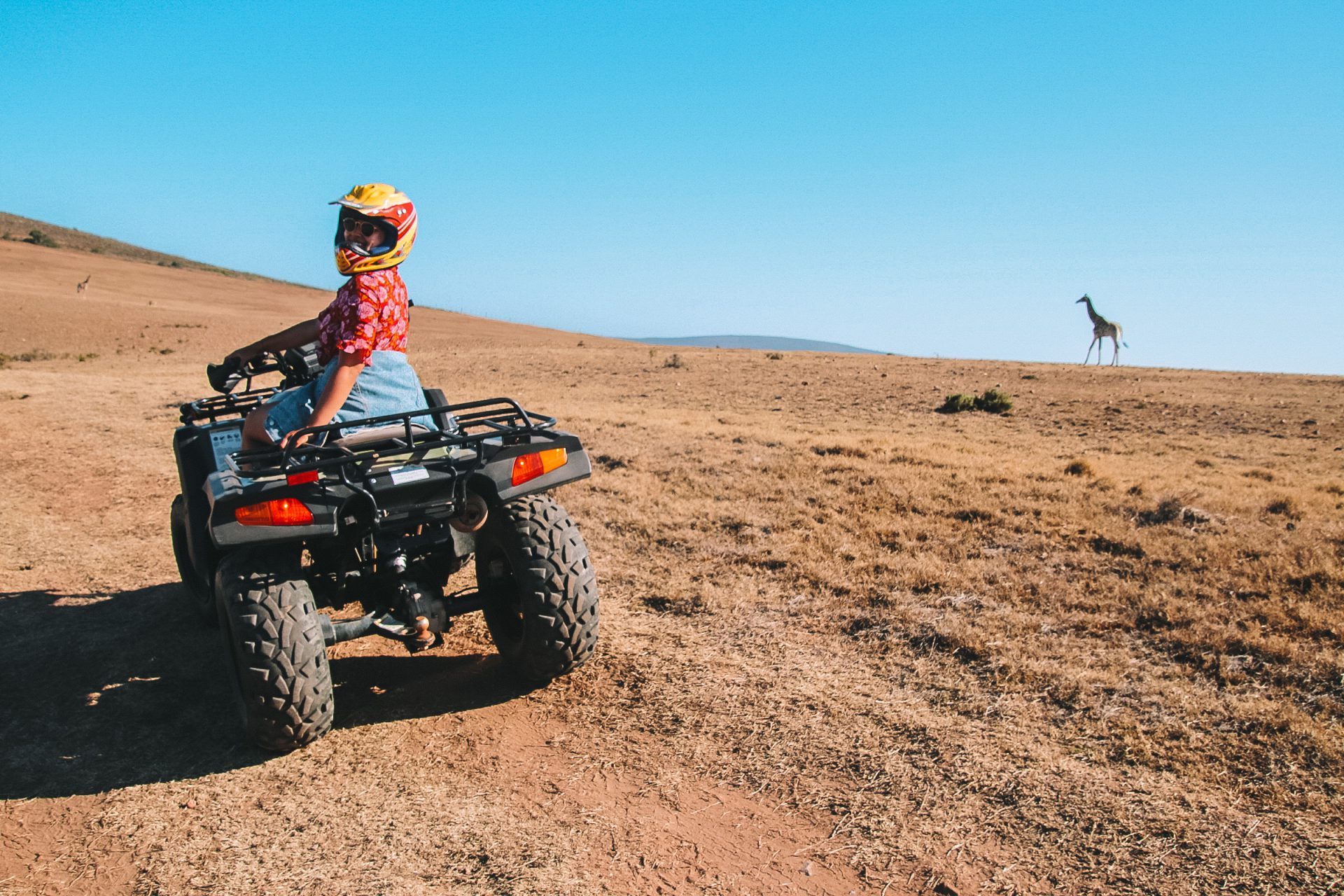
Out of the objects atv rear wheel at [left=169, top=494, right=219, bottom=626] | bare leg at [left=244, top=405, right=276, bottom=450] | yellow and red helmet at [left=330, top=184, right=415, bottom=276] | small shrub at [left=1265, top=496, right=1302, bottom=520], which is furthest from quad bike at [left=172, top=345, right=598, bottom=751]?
small shrub at [left=1265, top=496, right=1302, bottom=520]

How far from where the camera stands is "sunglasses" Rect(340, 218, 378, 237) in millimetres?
4055

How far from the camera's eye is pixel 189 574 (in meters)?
5.51

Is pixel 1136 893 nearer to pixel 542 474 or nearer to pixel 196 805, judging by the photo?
pixel 542 474

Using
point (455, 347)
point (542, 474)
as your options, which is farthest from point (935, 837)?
point (455, 347)

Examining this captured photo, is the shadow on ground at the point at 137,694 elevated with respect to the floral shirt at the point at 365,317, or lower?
lower

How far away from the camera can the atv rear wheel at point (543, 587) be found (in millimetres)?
4219

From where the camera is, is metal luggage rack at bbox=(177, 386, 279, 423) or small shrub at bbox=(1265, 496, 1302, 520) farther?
small shrub at bbox=(1265, 496, 1302, 520)

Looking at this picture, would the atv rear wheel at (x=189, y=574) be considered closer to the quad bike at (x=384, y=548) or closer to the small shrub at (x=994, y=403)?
the quad bike at (x=384, y=548)

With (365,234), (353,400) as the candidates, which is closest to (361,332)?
(353,400)

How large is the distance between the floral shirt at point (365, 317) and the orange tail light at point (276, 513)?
2.45 ft

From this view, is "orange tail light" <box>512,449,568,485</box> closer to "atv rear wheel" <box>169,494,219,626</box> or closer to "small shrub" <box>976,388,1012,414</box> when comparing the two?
"atv rear wheel" <box>169,494,219,626</box>

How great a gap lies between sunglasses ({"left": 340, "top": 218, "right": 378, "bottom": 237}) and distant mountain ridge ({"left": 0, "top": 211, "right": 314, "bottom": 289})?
80.1m

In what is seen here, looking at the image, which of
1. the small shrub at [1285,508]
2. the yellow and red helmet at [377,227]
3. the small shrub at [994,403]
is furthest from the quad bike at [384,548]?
the small shrub at [994,403]

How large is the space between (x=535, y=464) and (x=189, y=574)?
115 inches
